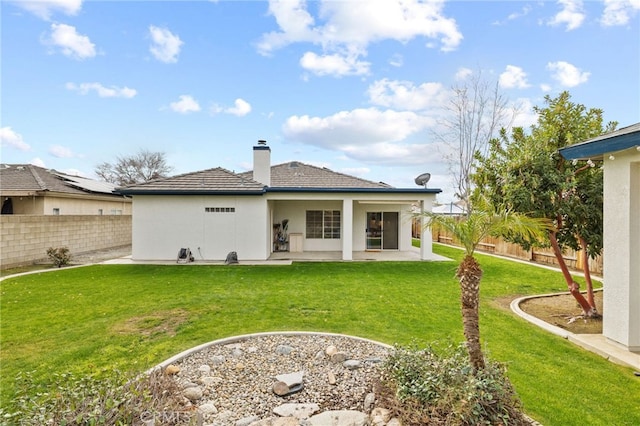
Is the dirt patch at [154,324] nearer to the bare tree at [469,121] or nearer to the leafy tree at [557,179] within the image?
the leafy tree at [557,179]

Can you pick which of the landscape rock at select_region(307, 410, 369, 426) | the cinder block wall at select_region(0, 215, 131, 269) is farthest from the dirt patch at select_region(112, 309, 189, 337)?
the cinder block wall at select_region(0, 215, 131, 269)

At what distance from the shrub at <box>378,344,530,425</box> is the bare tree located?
1993 cm

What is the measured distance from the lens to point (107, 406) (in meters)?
2.88

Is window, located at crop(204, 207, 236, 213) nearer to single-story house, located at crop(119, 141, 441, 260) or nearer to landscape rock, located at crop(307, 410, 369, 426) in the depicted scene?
single-story house, located at crop(119, 141, 441, 260)

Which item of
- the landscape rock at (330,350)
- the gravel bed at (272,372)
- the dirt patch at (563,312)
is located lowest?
the dirt patch at (563,312)

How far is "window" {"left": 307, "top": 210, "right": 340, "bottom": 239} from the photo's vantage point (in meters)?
18.3

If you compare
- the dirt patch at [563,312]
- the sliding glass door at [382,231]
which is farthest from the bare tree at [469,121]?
the dirt patch at [563,312]

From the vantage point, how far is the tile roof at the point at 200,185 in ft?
46.8

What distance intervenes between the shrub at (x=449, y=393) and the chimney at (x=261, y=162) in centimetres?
1326

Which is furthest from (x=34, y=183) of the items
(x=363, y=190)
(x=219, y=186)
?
(x=363, y=190)

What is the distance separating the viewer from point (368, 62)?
54.2ft

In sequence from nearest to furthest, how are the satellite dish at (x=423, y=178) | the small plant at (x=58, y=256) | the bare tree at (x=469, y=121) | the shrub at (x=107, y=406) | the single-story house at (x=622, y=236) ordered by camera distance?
the shrub at (x=107, y=406)
the single-story house at (x=622, y=236)
the small plant at (x=58, y=256)
the satellite dish at (x=423, y=178)
the bare tree at (x=469, y=121)

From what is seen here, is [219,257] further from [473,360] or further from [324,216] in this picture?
[473,360]

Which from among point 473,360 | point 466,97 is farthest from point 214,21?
point 466,97
